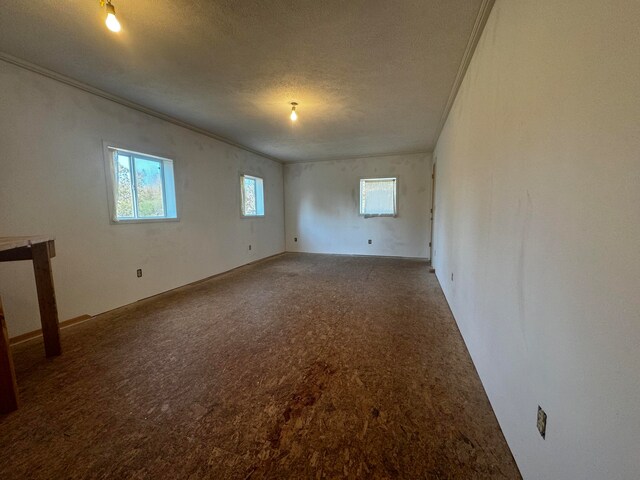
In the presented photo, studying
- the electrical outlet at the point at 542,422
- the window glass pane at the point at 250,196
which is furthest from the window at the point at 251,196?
the electrical outlet at the point at 542,422

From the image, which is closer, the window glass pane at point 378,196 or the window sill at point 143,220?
the window sill at point 143,220

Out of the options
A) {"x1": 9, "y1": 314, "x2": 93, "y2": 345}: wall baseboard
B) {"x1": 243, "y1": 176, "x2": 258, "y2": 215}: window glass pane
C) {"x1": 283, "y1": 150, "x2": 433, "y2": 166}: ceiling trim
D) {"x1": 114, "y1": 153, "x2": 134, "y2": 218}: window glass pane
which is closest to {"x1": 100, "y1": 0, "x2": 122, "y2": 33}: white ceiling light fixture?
{"x1": 114, "y1": 153, "x2": 134, "y2": 218}: window glass pane

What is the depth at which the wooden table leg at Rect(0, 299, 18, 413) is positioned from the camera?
1.49 meters

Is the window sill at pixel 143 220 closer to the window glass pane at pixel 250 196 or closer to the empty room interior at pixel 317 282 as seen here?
the empty room interior at pixel 317 282

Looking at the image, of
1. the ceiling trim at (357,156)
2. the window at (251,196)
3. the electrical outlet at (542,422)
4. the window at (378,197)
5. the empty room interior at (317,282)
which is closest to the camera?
the empty room interior at (317,282)

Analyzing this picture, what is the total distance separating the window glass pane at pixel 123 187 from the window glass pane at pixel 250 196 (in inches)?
94.2

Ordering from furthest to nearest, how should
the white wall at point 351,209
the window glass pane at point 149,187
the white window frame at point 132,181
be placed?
the white wall at point 351,209 < the window glass pane at point 149,187 < the white window frame at point 132,181

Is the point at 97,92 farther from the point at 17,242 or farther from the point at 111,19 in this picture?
the point at 17,242

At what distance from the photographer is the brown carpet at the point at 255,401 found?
120cm

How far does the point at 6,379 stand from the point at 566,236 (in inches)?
110

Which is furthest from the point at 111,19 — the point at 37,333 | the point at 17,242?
the point at 37,333

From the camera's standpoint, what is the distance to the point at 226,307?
3158mm

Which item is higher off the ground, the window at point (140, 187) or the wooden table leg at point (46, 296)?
the window at point (140, 187)

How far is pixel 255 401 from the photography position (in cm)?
159
